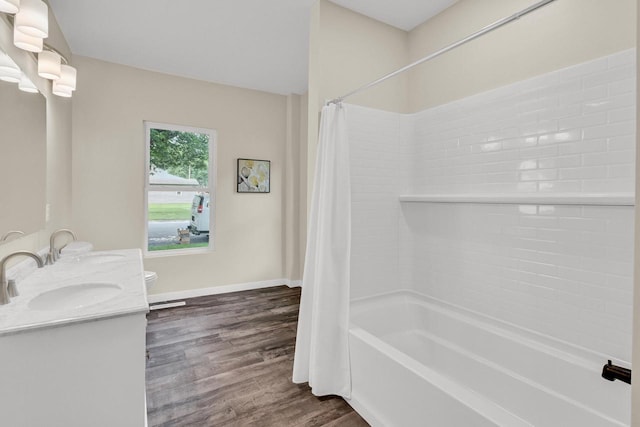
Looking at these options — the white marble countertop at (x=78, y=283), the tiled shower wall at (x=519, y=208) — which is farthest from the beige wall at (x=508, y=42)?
the white marble countertop at (x=78, y=283)

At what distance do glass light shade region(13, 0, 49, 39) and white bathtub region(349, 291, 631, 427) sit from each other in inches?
96.0

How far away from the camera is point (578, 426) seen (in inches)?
59.1

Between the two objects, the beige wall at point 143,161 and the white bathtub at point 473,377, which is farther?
the beige wall at point 143,161

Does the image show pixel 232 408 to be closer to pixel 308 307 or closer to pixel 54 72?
pixel 308 307

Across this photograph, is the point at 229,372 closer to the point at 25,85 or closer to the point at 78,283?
the point at 78,283

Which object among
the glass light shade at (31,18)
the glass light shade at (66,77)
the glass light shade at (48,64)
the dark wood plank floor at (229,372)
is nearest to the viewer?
the glass light shade at (31,18)

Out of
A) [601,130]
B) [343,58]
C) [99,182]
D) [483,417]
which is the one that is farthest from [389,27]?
[99,182]

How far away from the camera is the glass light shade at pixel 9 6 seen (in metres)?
1.44

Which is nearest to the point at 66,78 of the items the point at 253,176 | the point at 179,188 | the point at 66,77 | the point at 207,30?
the point at 66,77

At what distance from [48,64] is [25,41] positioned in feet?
1.40

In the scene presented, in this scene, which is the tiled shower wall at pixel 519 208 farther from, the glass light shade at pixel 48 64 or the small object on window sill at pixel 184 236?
the small object on window sill at pixel 184 236

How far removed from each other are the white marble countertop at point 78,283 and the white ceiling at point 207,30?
1929 mm

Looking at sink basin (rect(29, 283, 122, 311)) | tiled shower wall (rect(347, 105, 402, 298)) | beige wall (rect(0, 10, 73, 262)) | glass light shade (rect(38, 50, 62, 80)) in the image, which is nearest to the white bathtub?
tiled shower wall (rect(347, 105, 402, 298))

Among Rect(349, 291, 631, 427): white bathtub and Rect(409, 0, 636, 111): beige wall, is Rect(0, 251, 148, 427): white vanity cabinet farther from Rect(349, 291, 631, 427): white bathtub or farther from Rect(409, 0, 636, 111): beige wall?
Rect(409, 0, 636, 111): beige wall
